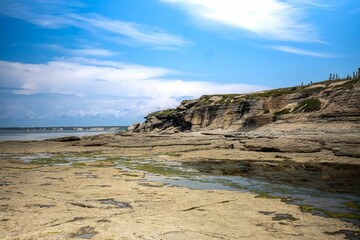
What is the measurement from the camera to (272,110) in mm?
67438

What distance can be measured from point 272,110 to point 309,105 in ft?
36.6

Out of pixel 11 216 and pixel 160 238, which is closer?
pixel 160 238

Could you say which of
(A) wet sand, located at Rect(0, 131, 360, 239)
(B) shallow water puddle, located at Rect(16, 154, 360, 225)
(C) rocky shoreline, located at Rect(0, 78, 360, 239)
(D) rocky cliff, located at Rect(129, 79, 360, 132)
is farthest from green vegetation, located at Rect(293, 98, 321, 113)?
(A) wet sand, located at Rect(0, 131, 360, 239)

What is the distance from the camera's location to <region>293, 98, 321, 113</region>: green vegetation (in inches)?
2172

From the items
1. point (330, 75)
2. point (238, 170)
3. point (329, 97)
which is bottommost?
point (238, 170)

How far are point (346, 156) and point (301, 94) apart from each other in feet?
A: 129

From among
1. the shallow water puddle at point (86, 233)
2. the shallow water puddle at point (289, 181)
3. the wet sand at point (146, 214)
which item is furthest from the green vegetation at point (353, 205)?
the shallow water puddle at point (86, 233)

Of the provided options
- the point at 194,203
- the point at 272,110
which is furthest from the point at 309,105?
the point at 194,203

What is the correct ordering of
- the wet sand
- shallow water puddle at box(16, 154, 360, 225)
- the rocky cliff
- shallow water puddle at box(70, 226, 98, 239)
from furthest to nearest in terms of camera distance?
the rocky cliff
shallow water puddle at box(16, 154, 360, 225)
the wet sand
shallow water puddle at box(70, 226, 98, 239)

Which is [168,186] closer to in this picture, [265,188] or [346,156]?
[265,188]

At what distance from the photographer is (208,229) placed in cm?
945

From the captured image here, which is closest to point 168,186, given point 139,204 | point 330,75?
point 139,204

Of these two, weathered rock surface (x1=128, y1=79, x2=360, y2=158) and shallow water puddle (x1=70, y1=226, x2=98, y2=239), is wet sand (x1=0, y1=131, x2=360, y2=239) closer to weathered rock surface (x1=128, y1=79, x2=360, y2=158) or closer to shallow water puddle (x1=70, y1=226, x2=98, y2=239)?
shallow water puddle (x1=70, y1=226, x2=98, y2=239)

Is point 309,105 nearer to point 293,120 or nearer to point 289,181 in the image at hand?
point 293,120
